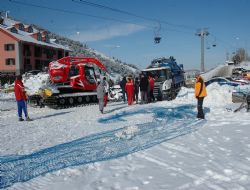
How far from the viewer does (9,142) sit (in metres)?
10.2

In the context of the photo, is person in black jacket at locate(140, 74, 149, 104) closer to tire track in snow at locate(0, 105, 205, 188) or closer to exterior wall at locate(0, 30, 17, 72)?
tire track in snow at locate(0, 105, 205, 188)

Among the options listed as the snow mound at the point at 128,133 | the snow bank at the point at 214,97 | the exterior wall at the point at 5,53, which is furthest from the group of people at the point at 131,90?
the exterior wall at the point at 5,53

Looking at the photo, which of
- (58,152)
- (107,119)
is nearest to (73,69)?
(107,119)

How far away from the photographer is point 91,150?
8859mm

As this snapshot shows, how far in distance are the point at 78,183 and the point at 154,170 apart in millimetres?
1524

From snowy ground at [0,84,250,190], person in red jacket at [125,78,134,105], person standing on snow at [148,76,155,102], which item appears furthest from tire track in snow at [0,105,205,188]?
person standing on snow at [148,76,155,102]

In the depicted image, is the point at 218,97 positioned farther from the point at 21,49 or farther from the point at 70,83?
the point at 21,49

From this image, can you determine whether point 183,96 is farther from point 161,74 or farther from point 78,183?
point 78,183

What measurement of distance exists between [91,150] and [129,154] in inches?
45.3

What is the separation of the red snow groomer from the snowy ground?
21.1ft

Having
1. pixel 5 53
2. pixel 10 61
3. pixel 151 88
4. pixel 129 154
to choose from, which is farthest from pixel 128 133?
pixel 5 53

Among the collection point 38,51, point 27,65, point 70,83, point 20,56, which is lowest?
point 70,83

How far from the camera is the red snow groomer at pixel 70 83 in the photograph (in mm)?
20453

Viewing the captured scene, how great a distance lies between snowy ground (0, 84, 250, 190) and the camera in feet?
20.6
